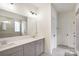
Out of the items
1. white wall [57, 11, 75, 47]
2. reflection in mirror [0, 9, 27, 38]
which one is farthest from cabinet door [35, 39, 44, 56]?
white wall [57, 11, 75, 47]

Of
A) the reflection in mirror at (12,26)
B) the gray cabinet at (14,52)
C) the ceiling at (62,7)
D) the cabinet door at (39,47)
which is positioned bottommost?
the cabinet door at (39,47)

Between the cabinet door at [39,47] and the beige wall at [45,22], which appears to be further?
the beige wall at [45,22]

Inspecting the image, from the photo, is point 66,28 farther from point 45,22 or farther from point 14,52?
point 14,52

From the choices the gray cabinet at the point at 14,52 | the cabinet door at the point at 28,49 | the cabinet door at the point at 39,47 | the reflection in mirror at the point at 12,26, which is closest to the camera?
the gray cabinet at the point at 14,52

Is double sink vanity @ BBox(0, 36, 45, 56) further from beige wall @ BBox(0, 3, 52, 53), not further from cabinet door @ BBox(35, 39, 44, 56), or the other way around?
beige wall @ BBox(0, 3, 52, 53)

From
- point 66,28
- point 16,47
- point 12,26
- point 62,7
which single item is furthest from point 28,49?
point 62,7

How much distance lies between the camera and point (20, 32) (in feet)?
10.5

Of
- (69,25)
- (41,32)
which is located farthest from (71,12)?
(41,32)

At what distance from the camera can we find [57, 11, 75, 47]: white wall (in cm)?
406

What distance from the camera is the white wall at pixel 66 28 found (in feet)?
13.3

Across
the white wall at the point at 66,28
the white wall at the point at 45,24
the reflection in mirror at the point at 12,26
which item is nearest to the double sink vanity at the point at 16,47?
the reflection in mirror at the point at 12,26

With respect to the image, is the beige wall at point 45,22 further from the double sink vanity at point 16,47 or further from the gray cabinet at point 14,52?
the gray cabinet at point 14,52

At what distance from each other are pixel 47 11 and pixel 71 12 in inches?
41.3

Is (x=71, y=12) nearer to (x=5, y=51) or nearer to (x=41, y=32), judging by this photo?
(x=41, y=32)
